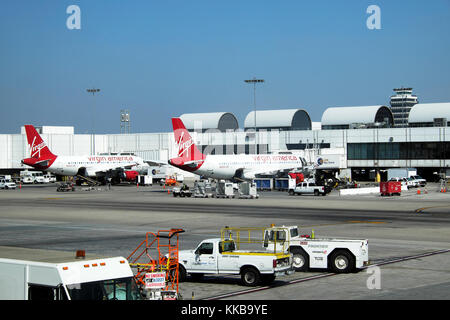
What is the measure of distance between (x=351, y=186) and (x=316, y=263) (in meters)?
76.0

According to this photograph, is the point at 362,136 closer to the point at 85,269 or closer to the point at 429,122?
the point at 429,122

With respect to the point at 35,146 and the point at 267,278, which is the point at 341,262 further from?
the point at 35,146

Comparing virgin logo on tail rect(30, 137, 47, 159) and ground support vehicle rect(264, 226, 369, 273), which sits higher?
virgin logo on tail rect(30, 137, 47, 159)

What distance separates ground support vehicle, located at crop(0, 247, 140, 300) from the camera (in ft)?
44.2

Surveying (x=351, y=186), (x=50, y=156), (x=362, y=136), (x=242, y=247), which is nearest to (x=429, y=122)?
(x=362, y=136)

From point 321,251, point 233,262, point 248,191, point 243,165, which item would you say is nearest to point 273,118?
point 243,165

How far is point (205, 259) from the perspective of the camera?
81.6ft

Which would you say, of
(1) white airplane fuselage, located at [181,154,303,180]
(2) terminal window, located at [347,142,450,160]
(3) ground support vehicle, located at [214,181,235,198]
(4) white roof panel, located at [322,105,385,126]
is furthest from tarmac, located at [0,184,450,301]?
(4) white roof panel, located at [322,105,385,126]

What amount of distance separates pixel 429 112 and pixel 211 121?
58412mm

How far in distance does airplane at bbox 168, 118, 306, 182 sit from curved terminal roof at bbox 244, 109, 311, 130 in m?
56.9

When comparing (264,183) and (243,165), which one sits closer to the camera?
(264,183)

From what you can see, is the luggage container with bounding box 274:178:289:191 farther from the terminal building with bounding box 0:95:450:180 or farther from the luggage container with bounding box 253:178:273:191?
the terminal building with bounding box 0:95:450:180

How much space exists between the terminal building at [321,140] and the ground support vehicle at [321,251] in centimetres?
8471

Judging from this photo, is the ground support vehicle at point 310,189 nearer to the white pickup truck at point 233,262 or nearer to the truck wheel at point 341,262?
the truck wheel at point 341,262
